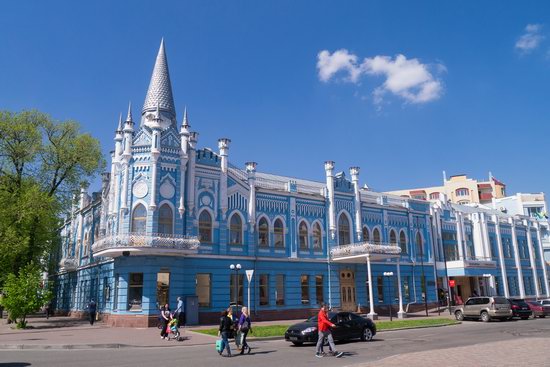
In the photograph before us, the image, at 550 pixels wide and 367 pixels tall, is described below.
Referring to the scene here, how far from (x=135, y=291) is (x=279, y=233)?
1133 centimetres

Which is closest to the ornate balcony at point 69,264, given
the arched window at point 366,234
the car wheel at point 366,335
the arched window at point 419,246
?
the arched window at point 366,234

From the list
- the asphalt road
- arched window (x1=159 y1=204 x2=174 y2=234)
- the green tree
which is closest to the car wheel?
the asphalt road

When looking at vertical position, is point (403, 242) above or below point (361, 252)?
above

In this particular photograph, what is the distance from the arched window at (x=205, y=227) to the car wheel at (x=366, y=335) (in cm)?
1381

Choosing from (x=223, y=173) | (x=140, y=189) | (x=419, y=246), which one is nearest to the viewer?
(x=140, y=189)

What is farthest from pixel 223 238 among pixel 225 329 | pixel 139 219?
pixel 225 329

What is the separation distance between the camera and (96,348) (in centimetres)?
1808

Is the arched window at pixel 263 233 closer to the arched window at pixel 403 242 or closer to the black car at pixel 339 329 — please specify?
the arched window at pixel 403 242

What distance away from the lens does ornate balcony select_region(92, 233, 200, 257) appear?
26.6 m

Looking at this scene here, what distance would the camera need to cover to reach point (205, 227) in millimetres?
30656

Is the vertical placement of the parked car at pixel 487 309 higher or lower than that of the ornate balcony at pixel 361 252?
lower

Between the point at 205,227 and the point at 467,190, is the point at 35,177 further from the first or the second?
the point at 467,190

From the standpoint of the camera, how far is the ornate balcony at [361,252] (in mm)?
34344

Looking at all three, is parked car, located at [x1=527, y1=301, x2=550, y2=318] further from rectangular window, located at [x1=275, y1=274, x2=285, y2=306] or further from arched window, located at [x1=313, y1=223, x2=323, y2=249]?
rectangular window, located at [x1=275, y1=274, x2=285, y2=306]
